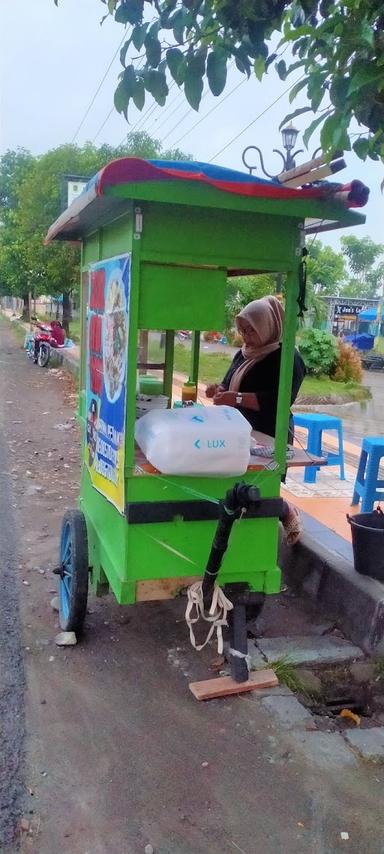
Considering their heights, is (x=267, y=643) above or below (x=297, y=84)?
below

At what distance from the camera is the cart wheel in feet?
11.3

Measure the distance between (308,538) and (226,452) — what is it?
1.74m

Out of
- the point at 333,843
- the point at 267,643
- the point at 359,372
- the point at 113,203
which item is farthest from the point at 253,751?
the point at 359,372

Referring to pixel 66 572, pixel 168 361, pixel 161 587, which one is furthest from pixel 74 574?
pixel 168 361

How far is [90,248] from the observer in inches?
154

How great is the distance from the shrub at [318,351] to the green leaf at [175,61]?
1274 centimetres

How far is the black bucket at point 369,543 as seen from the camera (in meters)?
3.63

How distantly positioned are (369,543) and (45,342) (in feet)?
53.5

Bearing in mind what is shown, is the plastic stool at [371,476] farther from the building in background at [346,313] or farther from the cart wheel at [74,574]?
the building in background at [346,313]

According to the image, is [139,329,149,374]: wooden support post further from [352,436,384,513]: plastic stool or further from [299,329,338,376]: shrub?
[299,329,338,376]: shrub

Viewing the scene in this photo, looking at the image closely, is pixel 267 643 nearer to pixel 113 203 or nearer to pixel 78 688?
pixel 78 688

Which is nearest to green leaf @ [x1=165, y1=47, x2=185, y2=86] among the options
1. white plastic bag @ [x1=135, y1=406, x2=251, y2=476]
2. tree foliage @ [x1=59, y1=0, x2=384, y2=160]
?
tree foliage @ [x1=59, y1=0, x2=384, y2=160]

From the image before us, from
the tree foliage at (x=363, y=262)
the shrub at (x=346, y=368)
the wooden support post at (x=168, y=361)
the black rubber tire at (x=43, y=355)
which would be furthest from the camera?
the tree foliage at (x=363, y=262)

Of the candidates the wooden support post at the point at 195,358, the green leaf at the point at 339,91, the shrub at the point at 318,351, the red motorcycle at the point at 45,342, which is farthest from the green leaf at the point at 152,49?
the red motorcycle at the point at 45,342
